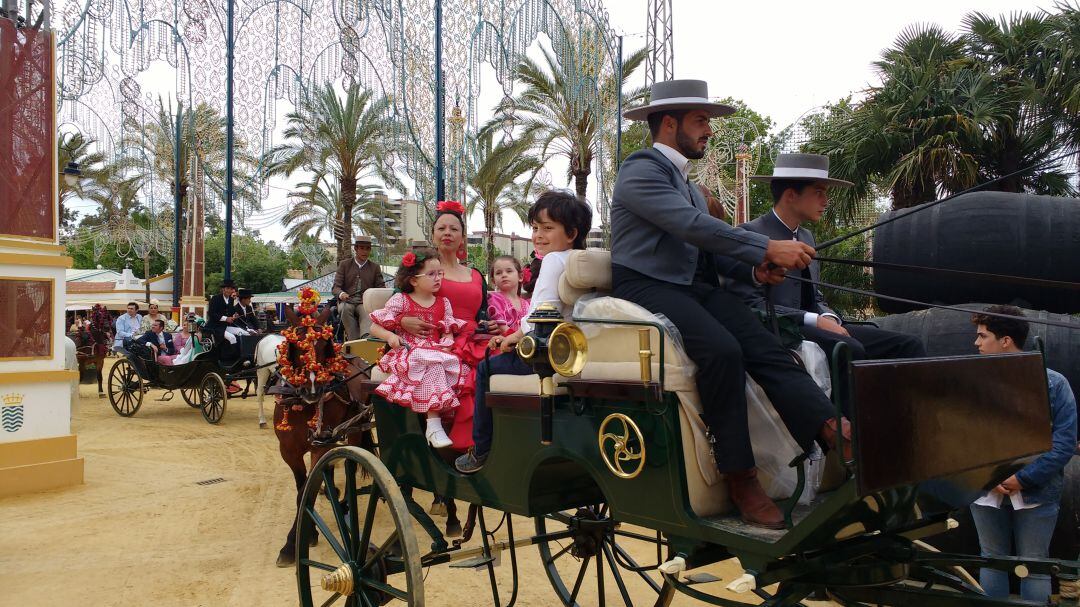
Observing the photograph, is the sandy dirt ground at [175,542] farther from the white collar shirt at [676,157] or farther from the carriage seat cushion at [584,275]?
the white collar shirt at [676,157]

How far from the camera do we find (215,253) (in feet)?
164

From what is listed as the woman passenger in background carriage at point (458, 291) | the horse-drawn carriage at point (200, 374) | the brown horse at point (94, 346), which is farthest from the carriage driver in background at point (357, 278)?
the brown horse at point (94, 346)

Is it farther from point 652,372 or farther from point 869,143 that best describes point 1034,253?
point 869,143

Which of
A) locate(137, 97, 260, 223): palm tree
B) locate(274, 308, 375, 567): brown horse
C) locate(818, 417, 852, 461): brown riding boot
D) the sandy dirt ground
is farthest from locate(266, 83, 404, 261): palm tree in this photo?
locate(818, 417, 852, 461): brown riding boot

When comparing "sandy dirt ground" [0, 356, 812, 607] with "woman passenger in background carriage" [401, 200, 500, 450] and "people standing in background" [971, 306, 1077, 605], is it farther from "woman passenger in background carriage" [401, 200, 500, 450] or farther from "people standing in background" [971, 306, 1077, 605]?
"woman passenger in background carriage" [401, 200, 500, 450]

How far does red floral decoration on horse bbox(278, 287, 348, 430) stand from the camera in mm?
6355

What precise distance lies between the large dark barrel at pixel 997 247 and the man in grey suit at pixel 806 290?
279 cm

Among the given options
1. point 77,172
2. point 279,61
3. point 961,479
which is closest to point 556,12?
point 279,61

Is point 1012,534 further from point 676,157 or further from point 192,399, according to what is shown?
point 192,399

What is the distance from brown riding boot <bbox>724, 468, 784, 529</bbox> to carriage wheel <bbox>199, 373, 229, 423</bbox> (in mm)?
11904

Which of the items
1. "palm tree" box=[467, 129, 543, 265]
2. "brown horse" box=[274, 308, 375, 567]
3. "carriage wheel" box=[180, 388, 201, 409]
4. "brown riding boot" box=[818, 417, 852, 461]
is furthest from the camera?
"palm tree" box=[467, 129, 543, 265]

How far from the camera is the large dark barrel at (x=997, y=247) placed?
20.1 ft

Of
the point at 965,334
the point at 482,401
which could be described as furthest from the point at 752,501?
the point at 965,334

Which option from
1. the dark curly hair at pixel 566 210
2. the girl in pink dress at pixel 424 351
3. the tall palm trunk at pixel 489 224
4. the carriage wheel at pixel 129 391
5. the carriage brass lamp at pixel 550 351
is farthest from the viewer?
the tall palm trunk at pixel 489 224
